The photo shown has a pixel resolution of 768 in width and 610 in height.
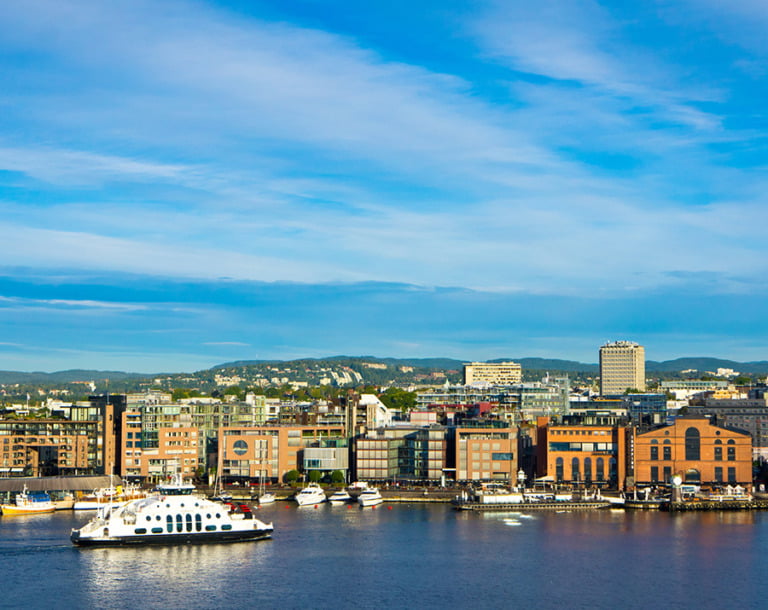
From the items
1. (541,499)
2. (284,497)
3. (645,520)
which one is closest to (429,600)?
(645,520)

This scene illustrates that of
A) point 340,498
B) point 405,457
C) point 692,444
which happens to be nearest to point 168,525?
point 340,498

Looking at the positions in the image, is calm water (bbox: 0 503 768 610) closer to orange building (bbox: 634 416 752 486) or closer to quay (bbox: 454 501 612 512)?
quay (bbox: 454 501 612 512)

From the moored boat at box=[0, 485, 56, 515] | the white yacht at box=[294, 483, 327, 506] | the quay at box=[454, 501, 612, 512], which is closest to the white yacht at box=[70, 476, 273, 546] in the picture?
the moored boat at box=[0, 485, 56, 515]

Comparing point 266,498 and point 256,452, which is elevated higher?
point 256,452

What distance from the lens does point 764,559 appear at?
7431 centimetres

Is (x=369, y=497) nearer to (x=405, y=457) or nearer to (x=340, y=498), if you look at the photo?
(x=340, y=498)

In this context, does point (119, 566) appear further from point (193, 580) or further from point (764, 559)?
point (764, 559)

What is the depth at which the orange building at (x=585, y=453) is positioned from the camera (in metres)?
116

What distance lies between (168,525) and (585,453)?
1925 inches

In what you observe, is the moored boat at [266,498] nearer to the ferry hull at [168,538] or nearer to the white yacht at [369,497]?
the white yacht at [369,497]

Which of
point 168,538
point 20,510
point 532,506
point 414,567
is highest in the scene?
point 532,506

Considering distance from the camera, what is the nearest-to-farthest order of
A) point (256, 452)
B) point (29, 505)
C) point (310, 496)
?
point (29, 505) → point (310, 496) → point (256, 452)

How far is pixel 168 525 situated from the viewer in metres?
81.3

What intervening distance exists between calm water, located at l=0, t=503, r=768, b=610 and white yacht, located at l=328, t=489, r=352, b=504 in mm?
17121
